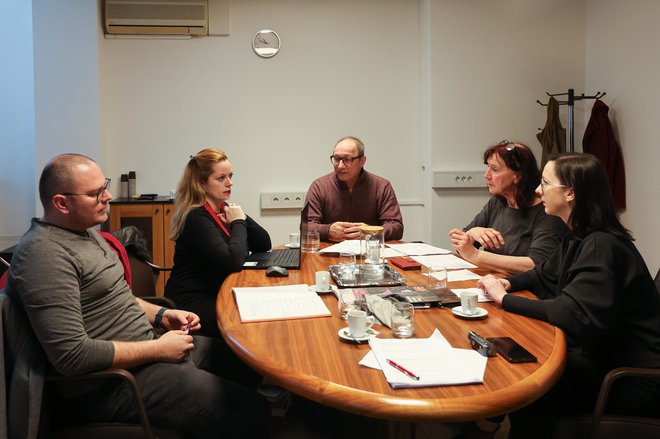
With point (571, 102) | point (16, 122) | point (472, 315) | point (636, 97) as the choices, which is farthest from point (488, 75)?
point (16, 122)

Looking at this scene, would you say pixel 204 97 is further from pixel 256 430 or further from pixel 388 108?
pixel 256 430

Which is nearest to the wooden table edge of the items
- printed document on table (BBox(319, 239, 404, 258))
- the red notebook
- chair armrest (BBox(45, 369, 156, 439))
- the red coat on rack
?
chair armrest (BBox(45, 369, 156, 439))

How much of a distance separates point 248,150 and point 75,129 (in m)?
1.39

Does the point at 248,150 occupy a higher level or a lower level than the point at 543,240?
higher

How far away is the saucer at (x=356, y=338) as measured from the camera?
127 cm

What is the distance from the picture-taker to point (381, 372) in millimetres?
1102

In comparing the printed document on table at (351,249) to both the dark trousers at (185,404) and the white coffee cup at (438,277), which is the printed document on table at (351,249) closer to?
the white coffee cup at (438,277)

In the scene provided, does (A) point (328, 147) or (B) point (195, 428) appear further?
(A) point (328, 147)

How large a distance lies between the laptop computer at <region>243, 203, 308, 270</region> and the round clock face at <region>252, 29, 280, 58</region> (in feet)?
7.45

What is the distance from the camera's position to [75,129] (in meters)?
4.12

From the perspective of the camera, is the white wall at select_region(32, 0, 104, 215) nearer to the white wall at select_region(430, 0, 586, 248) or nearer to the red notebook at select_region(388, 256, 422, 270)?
the white wall at select_region(430, 0, 586, 248)

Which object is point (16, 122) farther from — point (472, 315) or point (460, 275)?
point (472, 315)

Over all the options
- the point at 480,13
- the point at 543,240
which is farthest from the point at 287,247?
the point at 480,13

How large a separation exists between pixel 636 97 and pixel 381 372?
11.9 ft
